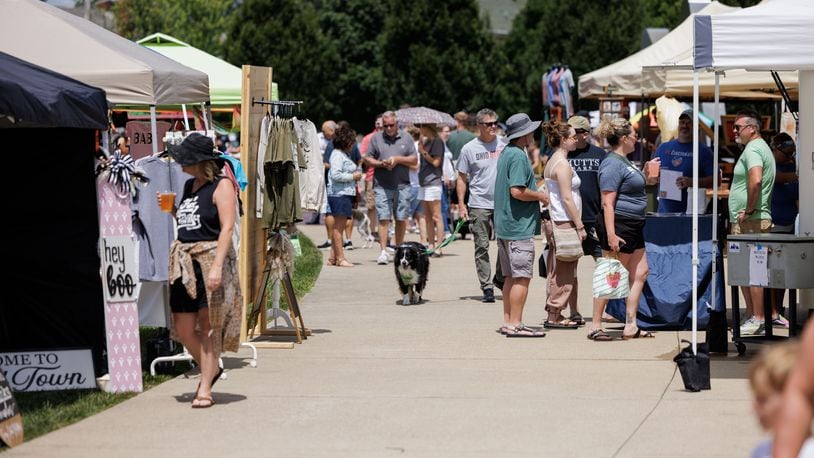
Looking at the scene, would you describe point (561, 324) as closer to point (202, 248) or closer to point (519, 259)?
point (519, 259)

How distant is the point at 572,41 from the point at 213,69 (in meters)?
33.0

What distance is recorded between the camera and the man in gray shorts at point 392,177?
1623 centimetres

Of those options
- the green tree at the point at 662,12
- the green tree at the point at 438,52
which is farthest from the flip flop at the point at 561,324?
the green tree at the point at 662,12

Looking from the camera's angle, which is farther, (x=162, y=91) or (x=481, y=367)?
(x=162, y=91)

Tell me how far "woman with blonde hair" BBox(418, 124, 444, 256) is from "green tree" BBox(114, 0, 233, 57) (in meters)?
34.6

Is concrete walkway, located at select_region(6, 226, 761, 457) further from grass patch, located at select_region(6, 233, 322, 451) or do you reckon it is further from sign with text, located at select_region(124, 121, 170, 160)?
sign with text, located at select_region(124, 121, 170, 160)

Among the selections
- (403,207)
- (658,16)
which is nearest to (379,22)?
(658,16)

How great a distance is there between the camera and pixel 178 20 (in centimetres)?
5322

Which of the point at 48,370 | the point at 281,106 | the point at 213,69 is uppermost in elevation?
the point at 213,69

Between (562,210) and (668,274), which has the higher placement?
(562,210)

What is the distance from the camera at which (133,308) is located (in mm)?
8273

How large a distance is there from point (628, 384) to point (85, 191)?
4.12m

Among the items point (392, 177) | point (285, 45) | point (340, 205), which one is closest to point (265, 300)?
point (392, 177)

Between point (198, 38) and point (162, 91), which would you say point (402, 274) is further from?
point (198, 38)
